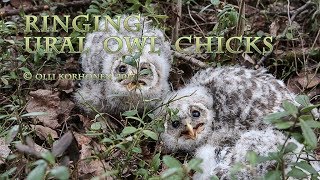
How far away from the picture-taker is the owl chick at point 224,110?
3.57m

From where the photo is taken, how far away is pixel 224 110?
367 cm

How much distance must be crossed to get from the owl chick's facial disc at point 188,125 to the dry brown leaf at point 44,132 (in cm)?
71

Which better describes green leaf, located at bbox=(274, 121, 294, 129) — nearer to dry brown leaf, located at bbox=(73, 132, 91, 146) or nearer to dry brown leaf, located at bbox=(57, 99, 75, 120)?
dry brown leaf, located at bbox=(73, 132, 91, 146)

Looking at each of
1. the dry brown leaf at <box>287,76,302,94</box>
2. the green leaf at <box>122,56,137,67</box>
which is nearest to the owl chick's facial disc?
the green leaf at <box>122,56,137,67</box>

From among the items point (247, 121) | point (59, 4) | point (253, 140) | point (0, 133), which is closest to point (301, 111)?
point (253, 140)

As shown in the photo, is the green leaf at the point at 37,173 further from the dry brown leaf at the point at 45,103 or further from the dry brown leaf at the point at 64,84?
the dry brown leaf at the point at 64,84

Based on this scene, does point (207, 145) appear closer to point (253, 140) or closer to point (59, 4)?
point (253, 140)

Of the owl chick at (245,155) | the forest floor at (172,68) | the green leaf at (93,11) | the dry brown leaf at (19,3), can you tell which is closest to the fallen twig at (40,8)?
the forest floor at (172,68)

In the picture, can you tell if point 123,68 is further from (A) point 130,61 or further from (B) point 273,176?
(B) point 273,176

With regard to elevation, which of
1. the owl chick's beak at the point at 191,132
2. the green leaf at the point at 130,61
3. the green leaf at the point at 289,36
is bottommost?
the owl chick's beak at the point at 191,132

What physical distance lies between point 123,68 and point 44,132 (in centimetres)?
70

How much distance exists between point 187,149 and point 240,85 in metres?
0.54

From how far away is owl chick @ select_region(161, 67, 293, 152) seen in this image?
3.57 m

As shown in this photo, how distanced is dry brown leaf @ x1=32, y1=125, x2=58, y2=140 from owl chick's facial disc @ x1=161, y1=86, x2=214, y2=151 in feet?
2.31
